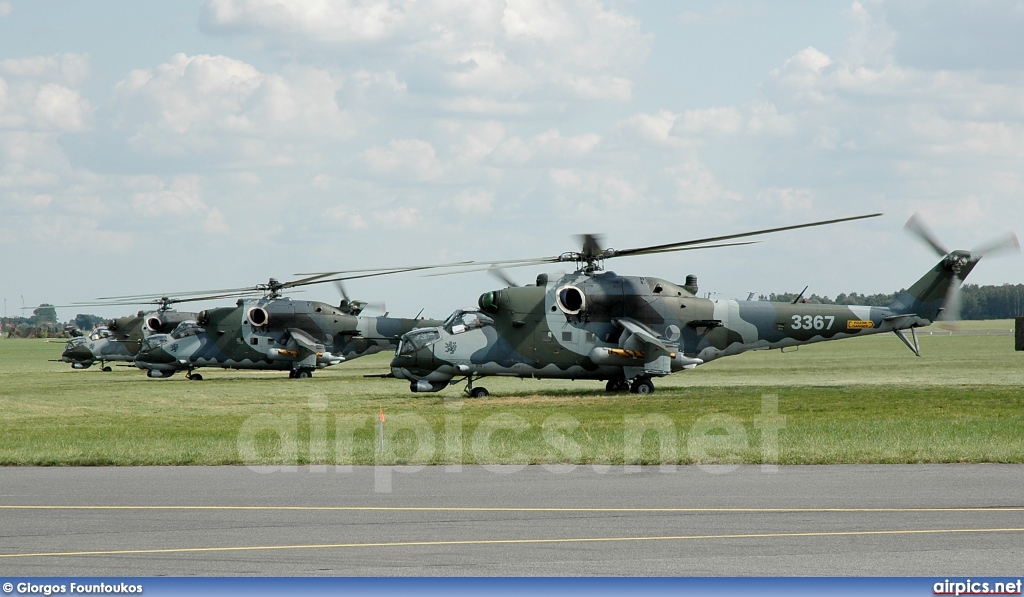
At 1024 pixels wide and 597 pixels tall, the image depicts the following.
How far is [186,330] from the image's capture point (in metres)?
47.8

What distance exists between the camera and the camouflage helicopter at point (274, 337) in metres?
46.3

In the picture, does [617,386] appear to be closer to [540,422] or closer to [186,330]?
[540,422]

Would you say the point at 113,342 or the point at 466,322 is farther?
the point at 113,342

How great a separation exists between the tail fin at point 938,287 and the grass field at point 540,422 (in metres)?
2.19

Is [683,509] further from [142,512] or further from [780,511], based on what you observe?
[142,512]

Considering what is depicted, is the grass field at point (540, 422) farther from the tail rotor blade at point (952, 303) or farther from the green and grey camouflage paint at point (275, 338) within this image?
the green and grey camouflage paint at point (275, 338)

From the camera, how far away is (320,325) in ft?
154

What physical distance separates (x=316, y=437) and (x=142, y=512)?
8.35 metres

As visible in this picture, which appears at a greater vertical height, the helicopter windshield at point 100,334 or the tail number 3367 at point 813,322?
the tail number 3367 at point 813,322

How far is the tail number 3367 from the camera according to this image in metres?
33.2

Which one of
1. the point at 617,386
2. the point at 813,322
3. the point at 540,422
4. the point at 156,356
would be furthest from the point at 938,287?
the point at 156,356

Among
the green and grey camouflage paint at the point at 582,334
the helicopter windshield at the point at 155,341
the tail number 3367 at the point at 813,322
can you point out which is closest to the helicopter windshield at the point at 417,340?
the green and grey camouflage paint at the point at 582,334

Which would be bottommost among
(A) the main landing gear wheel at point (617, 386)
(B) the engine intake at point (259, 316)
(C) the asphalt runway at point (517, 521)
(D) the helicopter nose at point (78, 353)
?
(C) the asphalt runway at point (517, 521)

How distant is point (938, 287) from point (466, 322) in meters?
13.8
